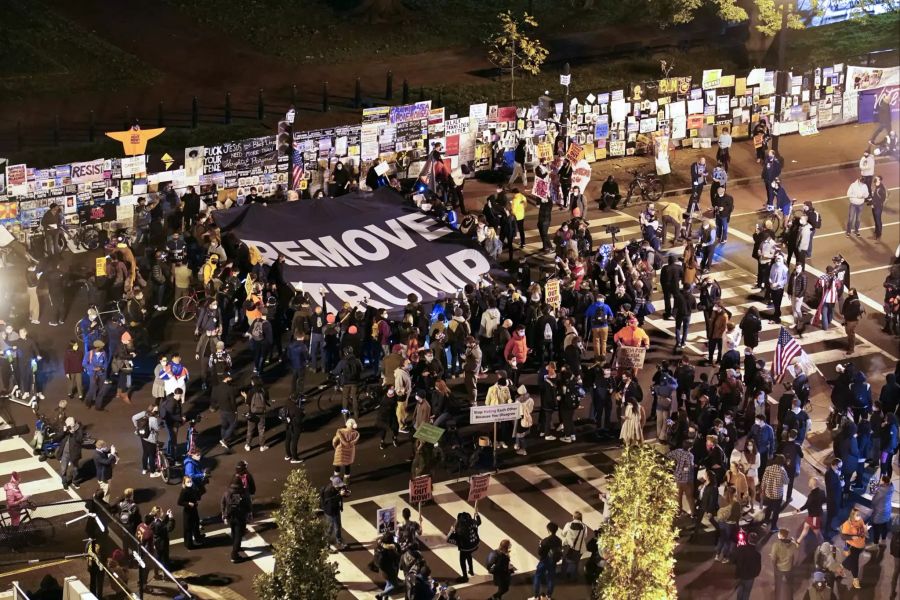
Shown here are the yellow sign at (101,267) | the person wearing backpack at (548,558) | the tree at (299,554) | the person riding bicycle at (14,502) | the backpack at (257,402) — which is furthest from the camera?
the yellow sign at (101,267)

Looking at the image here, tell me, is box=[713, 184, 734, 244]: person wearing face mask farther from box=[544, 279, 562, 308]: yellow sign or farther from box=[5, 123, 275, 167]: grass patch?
box=[5, 123, 275, 167]: grass patch

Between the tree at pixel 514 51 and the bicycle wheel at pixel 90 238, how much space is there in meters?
17.1

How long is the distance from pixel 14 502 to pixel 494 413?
30.8 ft

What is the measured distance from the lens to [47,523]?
100 feet

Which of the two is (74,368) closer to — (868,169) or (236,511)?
(236,511)

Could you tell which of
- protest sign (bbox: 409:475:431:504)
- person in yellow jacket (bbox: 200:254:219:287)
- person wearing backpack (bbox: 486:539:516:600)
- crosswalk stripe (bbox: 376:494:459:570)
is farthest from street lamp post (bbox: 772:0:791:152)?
person wearing backpack (bbox: 486:539:516:600)

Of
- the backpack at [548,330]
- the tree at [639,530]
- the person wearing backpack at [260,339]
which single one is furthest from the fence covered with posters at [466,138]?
the tree at [639,530]

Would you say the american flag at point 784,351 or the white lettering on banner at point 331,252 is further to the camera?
the white lettering on banner at point 331,252

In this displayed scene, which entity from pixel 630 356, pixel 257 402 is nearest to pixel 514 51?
pixel 630 356

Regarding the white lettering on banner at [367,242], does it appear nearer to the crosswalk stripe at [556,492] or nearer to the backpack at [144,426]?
the crosswalk stripe at [556,492]

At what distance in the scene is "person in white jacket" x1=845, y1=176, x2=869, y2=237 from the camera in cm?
4494

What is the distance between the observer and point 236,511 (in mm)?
29391

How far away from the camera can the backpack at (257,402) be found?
33.2m

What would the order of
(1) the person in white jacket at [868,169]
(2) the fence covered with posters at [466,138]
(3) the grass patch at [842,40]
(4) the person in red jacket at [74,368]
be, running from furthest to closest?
1. (3) the grass patch at [842,40]
2. (1) the person in white jacket at [868,169]
3. (2) the fence covered with posters at [466,138]
4. (4) the person in red jacket at [74,368]
